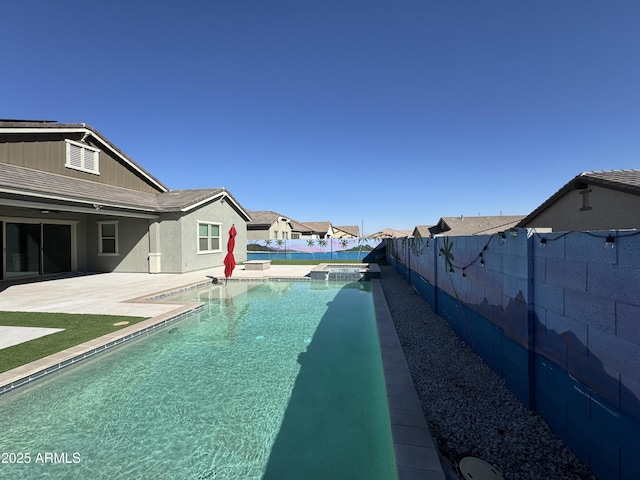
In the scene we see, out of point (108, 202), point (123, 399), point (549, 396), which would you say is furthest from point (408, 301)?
point (108, 202)

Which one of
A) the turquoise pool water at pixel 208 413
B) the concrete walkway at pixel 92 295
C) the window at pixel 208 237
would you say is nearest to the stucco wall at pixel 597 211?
the turquoise pool water at pixel 208 413

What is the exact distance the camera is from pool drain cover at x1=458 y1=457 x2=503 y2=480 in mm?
2523

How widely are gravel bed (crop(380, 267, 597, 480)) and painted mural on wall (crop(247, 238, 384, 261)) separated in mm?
24334

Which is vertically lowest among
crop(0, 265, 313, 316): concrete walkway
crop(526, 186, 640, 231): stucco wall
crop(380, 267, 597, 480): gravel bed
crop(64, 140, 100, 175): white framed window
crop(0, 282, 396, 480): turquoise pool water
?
crop(0, 282, 396, 480): turquoise pool water

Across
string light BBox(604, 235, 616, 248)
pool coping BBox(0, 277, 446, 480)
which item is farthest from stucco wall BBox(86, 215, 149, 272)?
string light BBox(604, 235, 616, 248)

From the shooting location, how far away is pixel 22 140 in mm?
12695

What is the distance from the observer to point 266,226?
1534 inches

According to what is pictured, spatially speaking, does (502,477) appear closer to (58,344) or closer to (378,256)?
(58,344)

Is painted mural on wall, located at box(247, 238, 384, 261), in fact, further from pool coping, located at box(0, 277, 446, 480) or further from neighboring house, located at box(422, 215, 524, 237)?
pool coping, located at box(0, 277, 446, 480)

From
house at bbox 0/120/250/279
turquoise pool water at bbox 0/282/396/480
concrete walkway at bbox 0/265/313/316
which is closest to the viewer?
turquoise pool water at bbox 0/282/396/480

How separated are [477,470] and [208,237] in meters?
19.1

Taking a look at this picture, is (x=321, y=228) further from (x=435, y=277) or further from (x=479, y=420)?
(x=479, y=420)

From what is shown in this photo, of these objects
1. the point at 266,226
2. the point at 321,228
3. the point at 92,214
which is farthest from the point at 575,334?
the point at 321,228

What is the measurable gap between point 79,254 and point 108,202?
680 cm
